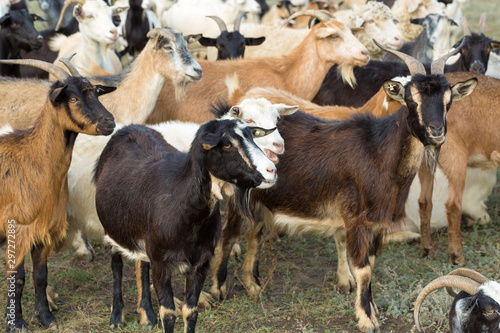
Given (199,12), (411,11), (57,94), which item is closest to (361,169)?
(57,94)

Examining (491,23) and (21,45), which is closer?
(21,45)

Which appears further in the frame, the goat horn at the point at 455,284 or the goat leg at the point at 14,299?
the goat leg at the point at 14,299

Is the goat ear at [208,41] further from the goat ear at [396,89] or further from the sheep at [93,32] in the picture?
the goat ear at [396,89]

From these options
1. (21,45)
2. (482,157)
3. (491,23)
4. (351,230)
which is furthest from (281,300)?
(491,23)

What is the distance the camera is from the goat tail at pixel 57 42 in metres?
9.75

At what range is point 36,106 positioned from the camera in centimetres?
673

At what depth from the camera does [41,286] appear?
5.28 m

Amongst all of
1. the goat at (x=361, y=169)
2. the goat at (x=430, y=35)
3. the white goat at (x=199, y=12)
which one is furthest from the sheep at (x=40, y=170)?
the white goat at (x=199, y=12)

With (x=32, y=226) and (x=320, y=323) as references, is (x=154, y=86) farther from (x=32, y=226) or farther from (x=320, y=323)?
(x=320, y=323)

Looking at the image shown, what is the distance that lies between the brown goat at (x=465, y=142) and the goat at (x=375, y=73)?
1.62 m

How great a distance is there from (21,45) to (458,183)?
5701mm

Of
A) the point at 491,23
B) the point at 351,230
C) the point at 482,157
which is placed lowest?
the point at 491,23

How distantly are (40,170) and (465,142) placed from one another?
3.86 meters

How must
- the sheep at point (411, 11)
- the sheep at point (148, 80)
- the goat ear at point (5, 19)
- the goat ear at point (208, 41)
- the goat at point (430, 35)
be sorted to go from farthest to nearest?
the sheep at point (411, 11) < the goat at point (430, 35) < the goat ear at point (208, 41) < the goat ear at point (5, 19) < the sheep at point (148, 80)
